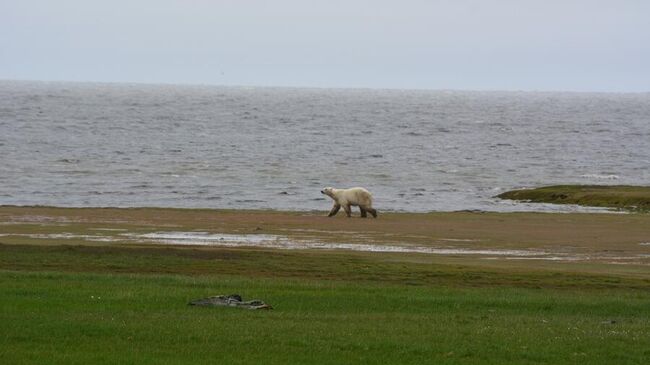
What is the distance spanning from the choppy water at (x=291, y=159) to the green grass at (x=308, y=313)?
66.5 feet

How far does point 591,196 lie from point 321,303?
89.3ft

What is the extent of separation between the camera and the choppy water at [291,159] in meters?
45.5

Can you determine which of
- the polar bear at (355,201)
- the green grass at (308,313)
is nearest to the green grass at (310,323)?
the green grass at (308,313)

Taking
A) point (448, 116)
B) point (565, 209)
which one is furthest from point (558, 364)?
point (448, 116)

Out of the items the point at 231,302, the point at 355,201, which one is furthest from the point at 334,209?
the point at 231,302

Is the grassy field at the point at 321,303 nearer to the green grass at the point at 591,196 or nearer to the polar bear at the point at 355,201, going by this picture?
the polar bear at the point at 355,201

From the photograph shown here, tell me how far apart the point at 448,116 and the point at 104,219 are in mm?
103737

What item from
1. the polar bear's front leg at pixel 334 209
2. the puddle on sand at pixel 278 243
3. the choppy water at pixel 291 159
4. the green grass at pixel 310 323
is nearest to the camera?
the green grass at pixel 310 323

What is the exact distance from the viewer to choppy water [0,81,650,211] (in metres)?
45.5

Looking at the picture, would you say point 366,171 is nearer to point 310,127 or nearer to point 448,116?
point 310,127

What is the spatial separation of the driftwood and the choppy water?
991 inches

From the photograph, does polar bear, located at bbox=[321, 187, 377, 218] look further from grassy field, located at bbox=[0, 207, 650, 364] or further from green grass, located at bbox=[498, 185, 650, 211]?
green grass, located at bbox=[498, 185, 650, 211]

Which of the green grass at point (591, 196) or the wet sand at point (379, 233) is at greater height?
the wet sand at point (379, 233)

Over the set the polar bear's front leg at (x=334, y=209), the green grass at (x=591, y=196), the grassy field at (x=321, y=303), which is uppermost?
the grassy field at (x=321, y=303)
